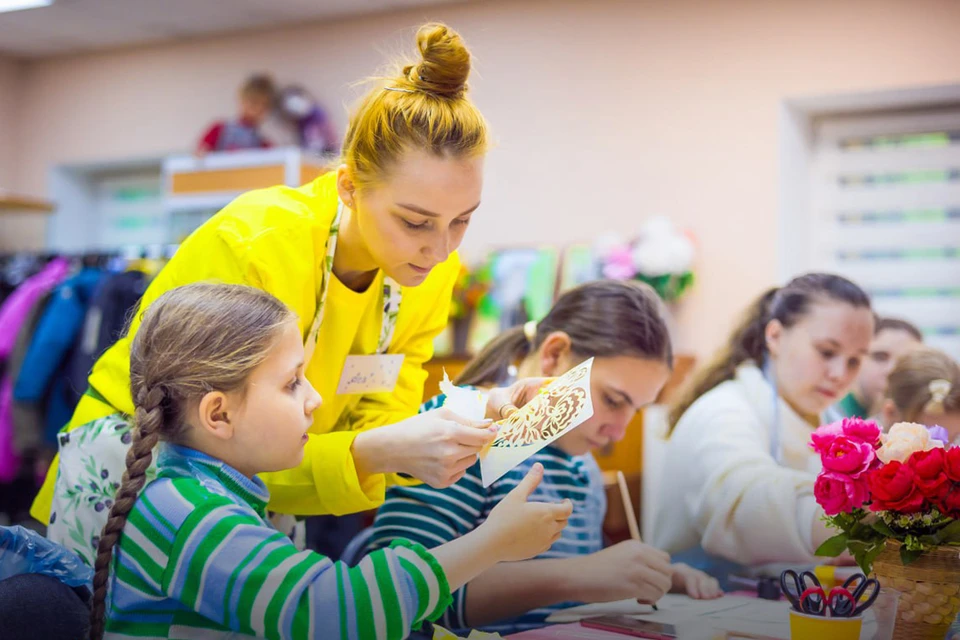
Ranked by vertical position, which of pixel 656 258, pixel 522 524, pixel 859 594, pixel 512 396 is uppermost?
pixel 656 258

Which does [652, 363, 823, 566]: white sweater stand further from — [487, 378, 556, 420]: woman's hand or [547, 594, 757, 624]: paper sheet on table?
[487, 378, 556, 420]: woman's hand

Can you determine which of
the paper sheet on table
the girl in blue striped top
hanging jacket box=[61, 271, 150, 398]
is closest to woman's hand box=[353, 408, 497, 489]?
the girl in blue striped top

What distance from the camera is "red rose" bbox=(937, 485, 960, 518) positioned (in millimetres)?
1163

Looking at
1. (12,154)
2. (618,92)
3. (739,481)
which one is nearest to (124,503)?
(739,481)

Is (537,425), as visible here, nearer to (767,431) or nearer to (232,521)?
(232,521)

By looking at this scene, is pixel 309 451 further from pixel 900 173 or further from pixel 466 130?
pixel 900 173

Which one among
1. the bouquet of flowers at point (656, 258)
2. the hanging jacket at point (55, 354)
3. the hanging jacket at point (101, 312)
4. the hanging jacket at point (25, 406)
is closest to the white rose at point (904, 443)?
the bouquet of flowers at point (656, 258)

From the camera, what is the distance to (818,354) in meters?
1.71

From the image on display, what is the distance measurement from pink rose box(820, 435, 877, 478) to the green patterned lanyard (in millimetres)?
630

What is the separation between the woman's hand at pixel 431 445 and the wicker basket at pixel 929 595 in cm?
54

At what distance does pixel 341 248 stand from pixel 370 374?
0.20 m

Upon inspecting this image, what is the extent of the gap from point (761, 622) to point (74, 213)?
484 centimetres

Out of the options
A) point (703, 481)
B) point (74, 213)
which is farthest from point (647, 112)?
point (74, 213)

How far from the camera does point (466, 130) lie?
1.28 m
